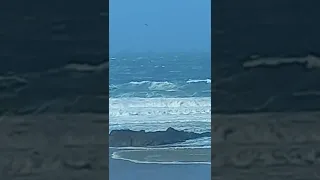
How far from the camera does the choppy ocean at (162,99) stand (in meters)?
2.11

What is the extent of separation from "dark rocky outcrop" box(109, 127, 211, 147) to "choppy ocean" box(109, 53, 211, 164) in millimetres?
22

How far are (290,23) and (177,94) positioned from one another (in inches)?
36.5

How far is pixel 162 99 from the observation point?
2.55 meters

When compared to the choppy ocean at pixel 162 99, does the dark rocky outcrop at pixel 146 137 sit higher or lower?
lower

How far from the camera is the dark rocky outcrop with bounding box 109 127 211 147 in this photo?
2105mm

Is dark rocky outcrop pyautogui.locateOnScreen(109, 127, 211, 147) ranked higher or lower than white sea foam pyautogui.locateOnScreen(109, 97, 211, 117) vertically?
lower

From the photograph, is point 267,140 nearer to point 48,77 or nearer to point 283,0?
point 283,0

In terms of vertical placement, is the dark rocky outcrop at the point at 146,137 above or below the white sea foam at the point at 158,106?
below

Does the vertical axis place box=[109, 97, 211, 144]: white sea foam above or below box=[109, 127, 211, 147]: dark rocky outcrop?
above

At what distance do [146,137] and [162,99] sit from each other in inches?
13.5

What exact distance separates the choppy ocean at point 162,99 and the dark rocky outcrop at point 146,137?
22 mm

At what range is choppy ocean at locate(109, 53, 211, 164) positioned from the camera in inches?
83.2

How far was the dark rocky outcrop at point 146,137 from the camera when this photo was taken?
2105 mm

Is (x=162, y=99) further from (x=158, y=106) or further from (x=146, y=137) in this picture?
(x=146, y=137)
